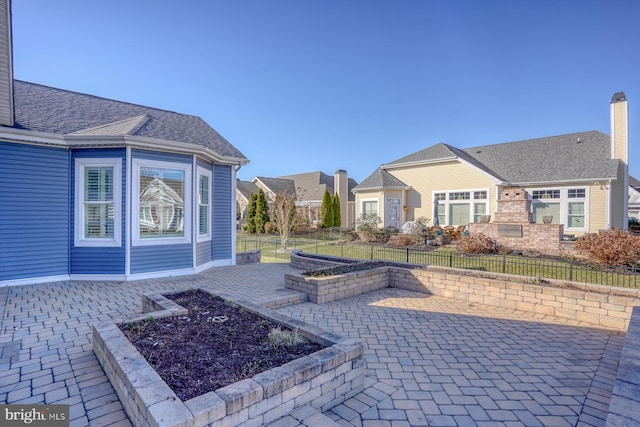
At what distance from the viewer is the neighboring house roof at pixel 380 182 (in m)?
20.1

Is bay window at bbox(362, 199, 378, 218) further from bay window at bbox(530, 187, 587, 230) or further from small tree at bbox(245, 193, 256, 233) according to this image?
small tree at bbox(245, 193, 256, 233)

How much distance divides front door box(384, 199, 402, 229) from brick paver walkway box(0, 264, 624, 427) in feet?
45.0

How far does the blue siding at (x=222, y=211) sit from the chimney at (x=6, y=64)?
4.72m

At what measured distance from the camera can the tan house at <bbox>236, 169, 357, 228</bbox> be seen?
1130 inches

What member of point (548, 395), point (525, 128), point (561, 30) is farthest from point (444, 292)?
point (525, 128)

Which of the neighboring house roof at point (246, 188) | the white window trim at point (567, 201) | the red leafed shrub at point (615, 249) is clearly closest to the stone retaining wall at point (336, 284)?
the red leafed shrub at point (615, 249)

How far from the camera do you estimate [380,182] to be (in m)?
20.2

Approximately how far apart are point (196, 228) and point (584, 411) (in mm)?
8456

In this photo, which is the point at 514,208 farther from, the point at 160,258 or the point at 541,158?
the point at 160,258

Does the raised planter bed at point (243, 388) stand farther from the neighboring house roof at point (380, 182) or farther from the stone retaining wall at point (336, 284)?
the neighboring house roof at point (380, 182)

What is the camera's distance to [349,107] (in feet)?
57.5

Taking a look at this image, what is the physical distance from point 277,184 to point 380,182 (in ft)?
52.9

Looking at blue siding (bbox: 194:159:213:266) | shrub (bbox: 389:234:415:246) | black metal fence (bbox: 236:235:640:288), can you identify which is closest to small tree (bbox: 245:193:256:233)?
black metal fence (bbox: 236:235:640:288)

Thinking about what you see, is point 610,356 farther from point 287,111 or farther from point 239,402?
point 287,111
